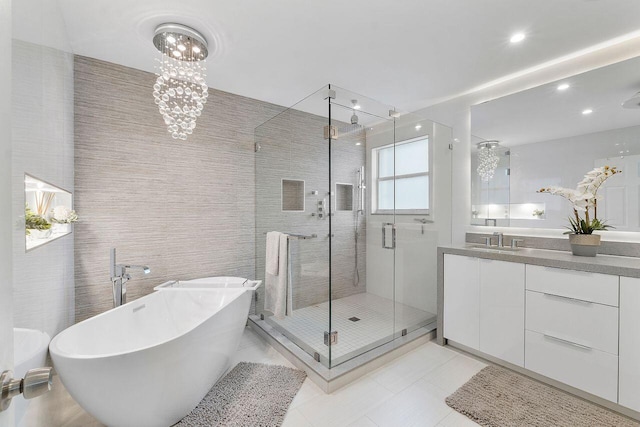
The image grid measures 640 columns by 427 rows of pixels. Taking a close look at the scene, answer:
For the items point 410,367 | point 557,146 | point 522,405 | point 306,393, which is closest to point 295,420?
point 306,393

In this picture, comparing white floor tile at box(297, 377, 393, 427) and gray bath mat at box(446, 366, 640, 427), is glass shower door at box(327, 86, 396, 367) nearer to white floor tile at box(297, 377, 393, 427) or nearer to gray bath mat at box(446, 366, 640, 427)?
white floor tile at box(297, 377, 393, 427)

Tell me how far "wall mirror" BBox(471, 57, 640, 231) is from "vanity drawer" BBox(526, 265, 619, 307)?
658 millimetres

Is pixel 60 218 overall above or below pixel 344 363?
above

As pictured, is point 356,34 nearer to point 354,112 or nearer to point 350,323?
point 354,112

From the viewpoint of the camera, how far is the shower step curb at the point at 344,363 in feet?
6.49

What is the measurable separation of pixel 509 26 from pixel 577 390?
8.25ft

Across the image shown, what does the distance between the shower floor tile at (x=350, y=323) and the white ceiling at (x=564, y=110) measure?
6.47 ft

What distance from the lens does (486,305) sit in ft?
7.39

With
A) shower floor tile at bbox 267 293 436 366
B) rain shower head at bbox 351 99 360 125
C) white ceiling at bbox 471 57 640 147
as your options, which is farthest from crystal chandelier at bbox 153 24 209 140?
white ceiling at bbox 471 57 640 147

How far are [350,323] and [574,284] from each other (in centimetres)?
171

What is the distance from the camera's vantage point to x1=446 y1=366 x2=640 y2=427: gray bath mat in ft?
5.35

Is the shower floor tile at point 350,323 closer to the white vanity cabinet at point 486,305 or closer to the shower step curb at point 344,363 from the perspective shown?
the shower step curb at point 344,363

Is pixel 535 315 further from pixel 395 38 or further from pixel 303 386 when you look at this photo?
pixel 395 38

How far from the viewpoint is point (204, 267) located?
2.76m
